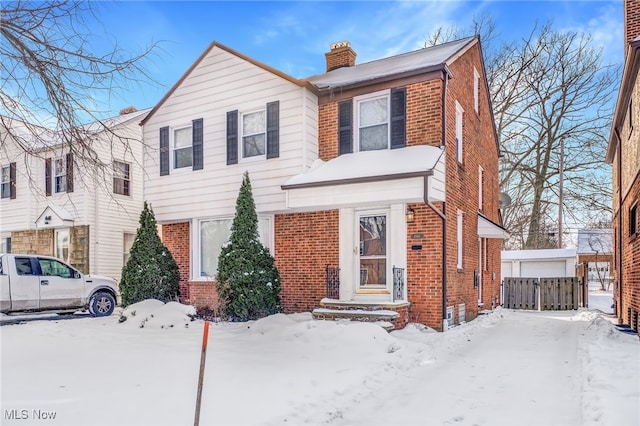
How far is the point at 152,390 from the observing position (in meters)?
5.30

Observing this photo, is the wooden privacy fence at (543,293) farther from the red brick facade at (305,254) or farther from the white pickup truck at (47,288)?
the white pickup truck at (47,288)

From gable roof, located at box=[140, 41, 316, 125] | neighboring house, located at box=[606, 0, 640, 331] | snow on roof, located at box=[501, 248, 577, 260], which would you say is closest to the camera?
neighboring house, located at box=[606, 0, 640, 331]

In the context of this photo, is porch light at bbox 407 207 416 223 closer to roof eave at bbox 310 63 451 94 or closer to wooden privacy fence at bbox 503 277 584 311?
roof eave at bbox 310 63 451 94

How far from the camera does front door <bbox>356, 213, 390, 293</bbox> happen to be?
10.5 metres

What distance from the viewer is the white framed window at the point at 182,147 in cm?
1288

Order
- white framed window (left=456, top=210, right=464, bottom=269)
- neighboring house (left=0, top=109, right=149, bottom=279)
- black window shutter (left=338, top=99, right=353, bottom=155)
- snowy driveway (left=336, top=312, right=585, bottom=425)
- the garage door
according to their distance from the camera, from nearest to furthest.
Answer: snowy driveway (left=336, top=312, right=585, bottom=425), black window shutter (left=338, top=99, right=353, bottom=155), white framed window (left=456, top=210, right=464, bottom=269), neighboring house (left=0, top=109, right=149, bottom=279), the garage door

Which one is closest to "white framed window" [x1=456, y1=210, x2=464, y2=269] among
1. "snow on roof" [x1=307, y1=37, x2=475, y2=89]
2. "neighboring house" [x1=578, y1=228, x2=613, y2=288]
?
→ "snow on roof" [x1=307, y1=37, x2=475, y2=89]

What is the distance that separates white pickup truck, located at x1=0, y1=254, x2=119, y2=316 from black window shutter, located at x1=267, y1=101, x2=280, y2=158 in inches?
236

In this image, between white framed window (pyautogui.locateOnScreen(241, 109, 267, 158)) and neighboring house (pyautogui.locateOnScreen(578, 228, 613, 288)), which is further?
neighboring house (pyautogui.locateOnScreen(578, 228, 613, 288))

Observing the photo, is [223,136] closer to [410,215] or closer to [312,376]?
[410,215]

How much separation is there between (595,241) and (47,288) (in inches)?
1098

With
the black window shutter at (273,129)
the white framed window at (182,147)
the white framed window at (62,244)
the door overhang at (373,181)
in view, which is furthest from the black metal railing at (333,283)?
the white framed window at (62,244)

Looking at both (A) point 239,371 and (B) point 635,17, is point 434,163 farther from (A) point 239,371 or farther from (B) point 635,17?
(B) point 635,17

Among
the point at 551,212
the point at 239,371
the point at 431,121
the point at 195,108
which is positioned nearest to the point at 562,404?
the point at 239,371
